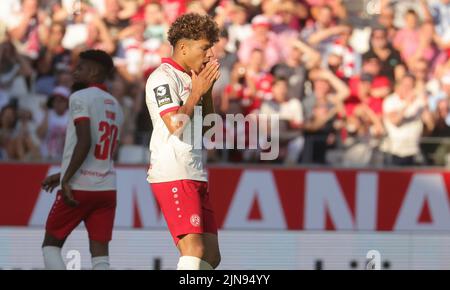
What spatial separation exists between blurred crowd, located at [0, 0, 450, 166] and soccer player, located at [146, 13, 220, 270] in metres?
5.28

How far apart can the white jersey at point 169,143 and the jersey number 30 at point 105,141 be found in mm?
1485

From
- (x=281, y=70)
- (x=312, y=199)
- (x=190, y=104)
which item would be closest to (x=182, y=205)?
(x=190, y=104)

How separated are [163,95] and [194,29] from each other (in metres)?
0.53

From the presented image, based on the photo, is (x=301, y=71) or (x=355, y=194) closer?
(x=355, y=194)

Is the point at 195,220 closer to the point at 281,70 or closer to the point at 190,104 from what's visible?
the point at 190,104

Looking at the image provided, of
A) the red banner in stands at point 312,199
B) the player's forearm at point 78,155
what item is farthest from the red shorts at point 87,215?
the red banner in stands at point 312,199

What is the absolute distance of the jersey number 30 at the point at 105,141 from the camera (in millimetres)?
8930

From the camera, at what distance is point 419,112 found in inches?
541

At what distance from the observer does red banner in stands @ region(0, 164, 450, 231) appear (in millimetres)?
12539

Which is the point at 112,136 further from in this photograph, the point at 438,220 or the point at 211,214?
the point at 438,220

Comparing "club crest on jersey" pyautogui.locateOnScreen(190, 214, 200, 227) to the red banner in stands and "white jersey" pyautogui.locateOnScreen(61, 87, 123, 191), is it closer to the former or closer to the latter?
"white jersey" pyautogui.locateOnScreen(61, 87, 123, 191)
